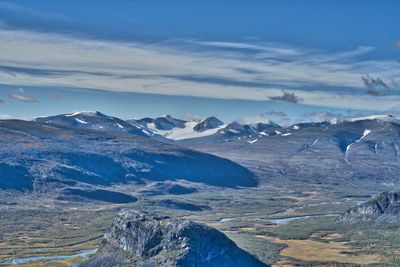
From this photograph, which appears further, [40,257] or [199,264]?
[40,257]

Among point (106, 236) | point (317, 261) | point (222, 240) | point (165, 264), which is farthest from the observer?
point (317, 261)

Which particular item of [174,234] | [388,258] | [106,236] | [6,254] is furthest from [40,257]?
[388,258]

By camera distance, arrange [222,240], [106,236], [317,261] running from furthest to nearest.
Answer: [317,261]
[106,236]
[222,240]

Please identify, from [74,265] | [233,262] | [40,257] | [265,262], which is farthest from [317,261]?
[40,257]

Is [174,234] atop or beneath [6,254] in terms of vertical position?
atop

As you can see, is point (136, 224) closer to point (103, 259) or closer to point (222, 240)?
point (103, 259)

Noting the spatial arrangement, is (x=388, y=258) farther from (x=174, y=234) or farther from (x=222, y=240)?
(x=174, y=234)
